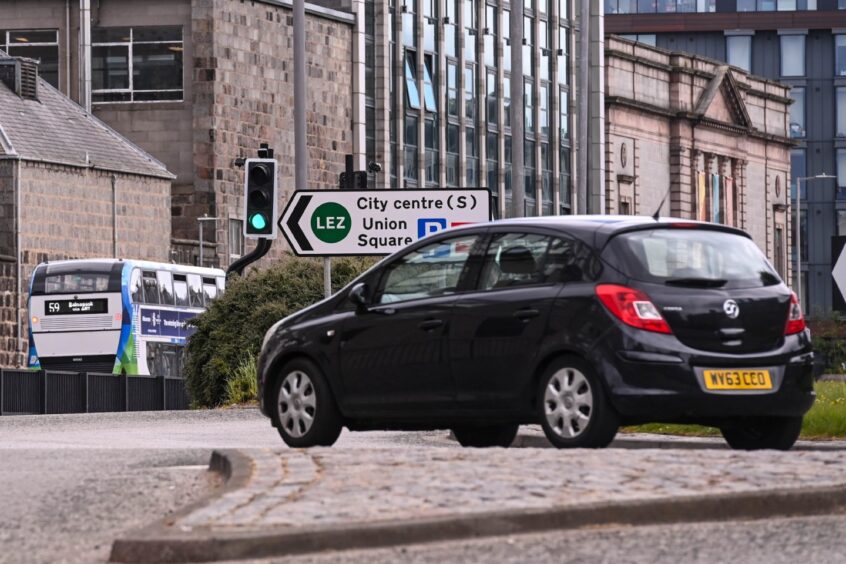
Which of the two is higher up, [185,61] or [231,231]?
[185,61]

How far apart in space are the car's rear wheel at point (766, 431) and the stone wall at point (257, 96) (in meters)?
56.2

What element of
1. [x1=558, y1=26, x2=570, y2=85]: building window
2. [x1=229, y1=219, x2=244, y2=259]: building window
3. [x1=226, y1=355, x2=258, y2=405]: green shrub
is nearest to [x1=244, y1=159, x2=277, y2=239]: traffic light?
[x1=226, y1=355, x2=258, y2=405]: green shrub

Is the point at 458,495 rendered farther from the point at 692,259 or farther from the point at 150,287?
the point at 150,287

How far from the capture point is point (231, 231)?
233 feet

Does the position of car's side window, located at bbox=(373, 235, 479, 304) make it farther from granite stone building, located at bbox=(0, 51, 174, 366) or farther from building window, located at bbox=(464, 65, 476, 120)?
building window, located at bbox=(464, 65, 476, 120)

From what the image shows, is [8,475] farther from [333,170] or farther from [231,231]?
[333,170]

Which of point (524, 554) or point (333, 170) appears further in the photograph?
point (333, 170)

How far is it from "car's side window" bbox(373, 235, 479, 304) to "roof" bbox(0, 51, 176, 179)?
52.7 meters

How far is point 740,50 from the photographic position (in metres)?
122

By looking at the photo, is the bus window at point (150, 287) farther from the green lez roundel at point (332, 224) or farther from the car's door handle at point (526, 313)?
the car's door handle at point (526, 313)

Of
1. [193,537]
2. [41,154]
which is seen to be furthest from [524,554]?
[41,154]

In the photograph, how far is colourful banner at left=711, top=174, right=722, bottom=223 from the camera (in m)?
103

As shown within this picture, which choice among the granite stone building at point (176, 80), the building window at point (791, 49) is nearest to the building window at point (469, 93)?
the granite stone building at point (176, 80)

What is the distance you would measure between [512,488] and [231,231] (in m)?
61.0
